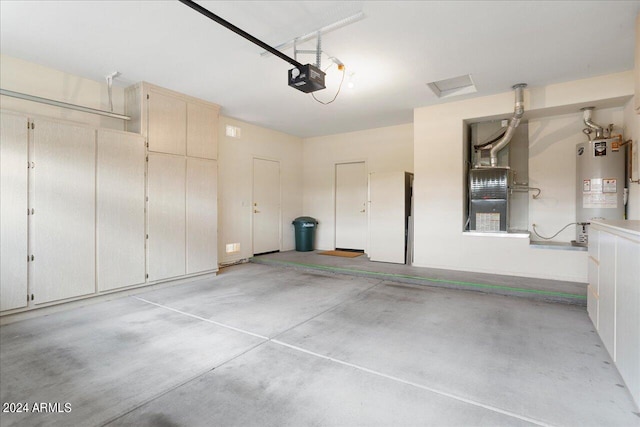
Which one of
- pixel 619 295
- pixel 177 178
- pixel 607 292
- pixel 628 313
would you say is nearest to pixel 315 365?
pixel 628 313

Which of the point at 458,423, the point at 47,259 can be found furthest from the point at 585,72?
the point at 47,259

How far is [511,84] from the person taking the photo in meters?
4.41

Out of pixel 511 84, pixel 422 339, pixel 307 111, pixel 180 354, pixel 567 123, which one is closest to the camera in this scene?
pixel 180 354

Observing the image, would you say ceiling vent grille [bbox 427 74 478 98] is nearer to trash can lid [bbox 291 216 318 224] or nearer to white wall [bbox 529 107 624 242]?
white wall [bbox 529 107 624 242]

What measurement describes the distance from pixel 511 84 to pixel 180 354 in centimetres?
540

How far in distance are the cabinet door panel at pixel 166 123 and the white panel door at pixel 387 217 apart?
3628 mm

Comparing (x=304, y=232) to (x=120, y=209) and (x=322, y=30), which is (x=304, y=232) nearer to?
(x=120, y=209)

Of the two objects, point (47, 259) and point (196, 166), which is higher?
point (196, 166)

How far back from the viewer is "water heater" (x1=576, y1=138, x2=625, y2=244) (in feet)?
13.5

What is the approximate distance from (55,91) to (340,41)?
3.80 meters

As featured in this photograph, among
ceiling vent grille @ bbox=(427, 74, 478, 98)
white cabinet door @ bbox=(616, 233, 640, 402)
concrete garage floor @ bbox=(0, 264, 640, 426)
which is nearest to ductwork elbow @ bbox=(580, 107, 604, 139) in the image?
ceiling vent grille @ bbox=(427, 74, 478, 98)

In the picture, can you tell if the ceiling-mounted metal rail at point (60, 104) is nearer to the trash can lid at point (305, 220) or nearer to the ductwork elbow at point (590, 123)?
the trash can lid at point (305, 220)

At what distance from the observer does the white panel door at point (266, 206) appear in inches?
270

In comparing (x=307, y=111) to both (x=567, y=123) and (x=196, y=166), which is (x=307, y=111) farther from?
(x=567, y=123)
